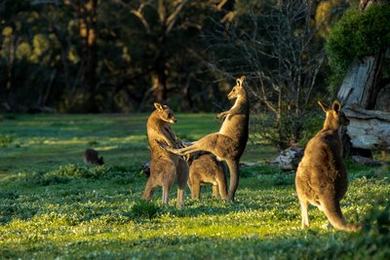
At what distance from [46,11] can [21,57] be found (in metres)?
4.30

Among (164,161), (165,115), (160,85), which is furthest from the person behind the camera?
(160,85)

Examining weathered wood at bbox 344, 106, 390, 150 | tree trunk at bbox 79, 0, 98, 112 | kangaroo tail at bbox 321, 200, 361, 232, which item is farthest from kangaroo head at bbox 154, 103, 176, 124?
tree trunk at bbox 79, 0, 98, 112

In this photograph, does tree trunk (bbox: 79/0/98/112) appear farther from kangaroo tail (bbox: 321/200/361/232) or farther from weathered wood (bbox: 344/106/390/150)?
kangaroo tail (bbox: 321/200/361/232)

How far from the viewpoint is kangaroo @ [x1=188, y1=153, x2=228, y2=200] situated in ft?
60.4

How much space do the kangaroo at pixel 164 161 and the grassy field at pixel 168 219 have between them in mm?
437

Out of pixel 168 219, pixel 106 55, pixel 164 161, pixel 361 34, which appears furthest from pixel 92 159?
pixel 106 55

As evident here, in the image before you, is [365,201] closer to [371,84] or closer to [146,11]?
[371,84]

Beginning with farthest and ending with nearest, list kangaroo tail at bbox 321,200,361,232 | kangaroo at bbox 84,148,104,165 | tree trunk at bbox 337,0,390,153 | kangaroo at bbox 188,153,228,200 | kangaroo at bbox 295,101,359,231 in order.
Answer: kangaroo at bbox 84,148,104,165 → tree trunk at bbox 337,0,390,153 → kangaroo at bbox 188,153,228,200 → kangaroo at bbox 295,101,359,231 → kangaroo tail at bbox 321,200,361,232

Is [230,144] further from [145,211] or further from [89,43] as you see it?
[89,43]

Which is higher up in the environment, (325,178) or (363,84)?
(363,84)

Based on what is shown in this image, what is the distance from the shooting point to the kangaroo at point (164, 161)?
16922mm

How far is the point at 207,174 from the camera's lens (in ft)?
60.9

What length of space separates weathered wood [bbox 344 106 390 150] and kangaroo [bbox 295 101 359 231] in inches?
511

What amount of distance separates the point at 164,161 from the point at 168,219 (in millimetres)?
2343
